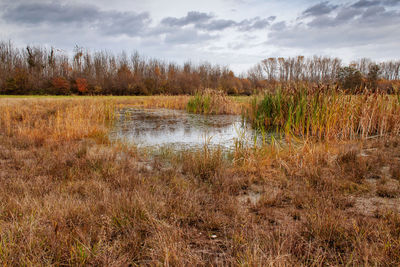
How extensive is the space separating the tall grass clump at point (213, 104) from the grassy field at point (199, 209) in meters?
8.25

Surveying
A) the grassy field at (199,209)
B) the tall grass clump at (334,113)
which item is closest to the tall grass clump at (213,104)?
the tall grass clump at (334,113)

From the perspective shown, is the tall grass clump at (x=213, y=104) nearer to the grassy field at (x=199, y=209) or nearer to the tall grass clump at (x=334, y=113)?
the tall grass clump at (x=334, y=113)

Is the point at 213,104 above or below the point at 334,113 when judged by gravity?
above

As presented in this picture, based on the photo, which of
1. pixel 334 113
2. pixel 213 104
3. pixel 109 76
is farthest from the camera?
pixel 109 76

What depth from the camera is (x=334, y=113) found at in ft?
17.5

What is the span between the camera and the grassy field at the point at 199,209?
4.91ft

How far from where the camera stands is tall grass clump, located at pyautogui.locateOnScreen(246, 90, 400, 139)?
5357mm

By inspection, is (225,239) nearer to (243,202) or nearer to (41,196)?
(243,202)

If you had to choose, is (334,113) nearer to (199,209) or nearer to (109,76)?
(199,209)

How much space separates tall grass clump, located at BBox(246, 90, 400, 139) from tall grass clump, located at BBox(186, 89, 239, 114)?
4.65 meters

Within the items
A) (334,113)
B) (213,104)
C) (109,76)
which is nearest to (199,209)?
(334,113)

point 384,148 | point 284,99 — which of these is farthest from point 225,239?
point 284,99

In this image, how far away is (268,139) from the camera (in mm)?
6168

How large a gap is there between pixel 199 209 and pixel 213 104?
10.6 meters
